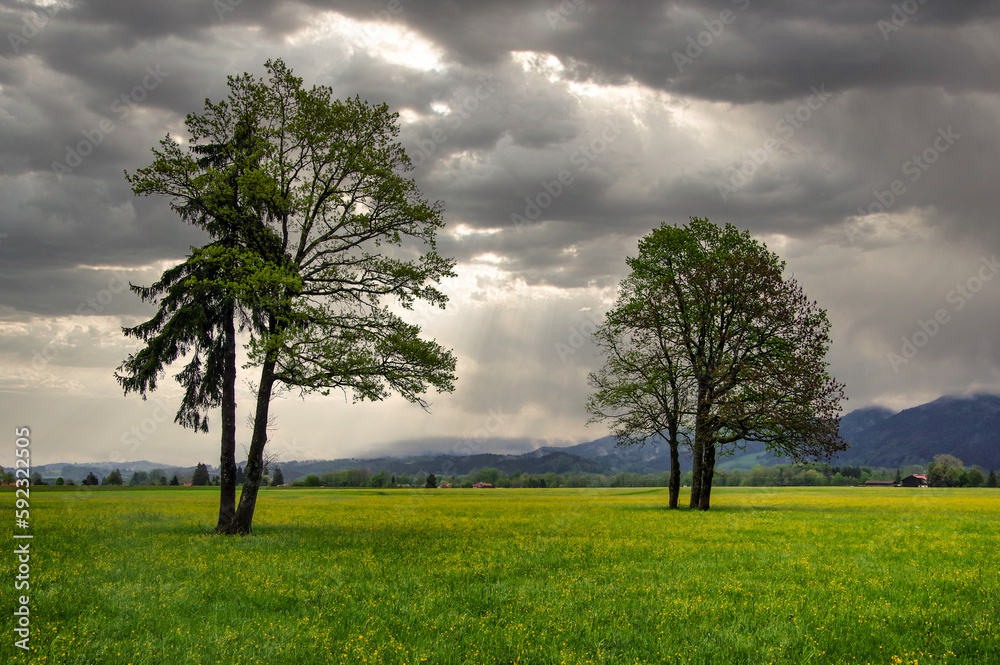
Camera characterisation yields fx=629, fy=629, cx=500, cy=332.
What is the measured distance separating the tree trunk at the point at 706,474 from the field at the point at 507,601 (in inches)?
829

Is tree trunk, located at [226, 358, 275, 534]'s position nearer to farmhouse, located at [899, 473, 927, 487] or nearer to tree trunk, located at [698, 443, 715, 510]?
tree trunk, located at [698, 443, 715, 510]

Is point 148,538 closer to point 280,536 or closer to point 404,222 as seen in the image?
point 280,536

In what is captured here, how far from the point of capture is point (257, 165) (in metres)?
26.0

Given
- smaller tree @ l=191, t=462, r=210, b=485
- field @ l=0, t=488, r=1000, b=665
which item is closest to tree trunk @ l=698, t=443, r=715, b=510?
field @ l=0, t=488, r=1000, b=665

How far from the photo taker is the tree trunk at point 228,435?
25391 mm

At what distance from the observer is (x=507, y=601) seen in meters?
12.3

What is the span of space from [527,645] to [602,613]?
7.41 feet

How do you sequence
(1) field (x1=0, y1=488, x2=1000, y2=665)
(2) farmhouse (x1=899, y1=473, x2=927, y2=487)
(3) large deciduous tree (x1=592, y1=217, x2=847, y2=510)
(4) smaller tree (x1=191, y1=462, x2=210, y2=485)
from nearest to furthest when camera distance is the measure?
(1) field (x1=0, y1=488, x2=1000, y2=665)
(3) large deciduous tree (x1=592, y1=217, x2=847, y2=510)
(4) smaller tree (x1=191, y1=462, x2=210, y2=485)
(2) farmhouse (x1=899, y1=473, x2=927, y2=487)

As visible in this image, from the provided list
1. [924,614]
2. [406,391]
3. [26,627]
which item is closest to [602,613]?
[924,614]

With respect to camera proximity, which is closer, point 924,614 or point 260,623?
point 260,623

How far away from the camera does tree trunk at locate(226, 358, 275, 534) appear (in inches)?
975

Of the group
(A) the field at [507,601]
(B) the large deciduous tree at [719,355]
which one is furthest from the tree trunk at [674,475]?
(A) the field at [507,601]

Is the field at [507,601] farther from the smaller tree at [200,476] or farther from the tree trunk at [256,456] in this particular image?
the smaller tree at [200,476]

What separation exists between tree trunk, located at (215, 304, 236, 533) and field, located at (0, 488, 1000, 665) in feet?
11.9
